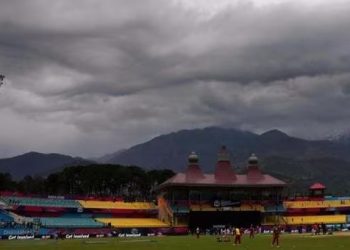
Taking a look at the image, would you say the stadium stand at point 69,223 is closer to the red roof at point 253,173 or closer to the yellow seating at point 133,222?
the yellow seating at point 133,222

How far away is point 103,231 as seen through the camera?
106 meters

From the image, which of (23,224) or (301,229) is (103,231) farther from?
(301,229)

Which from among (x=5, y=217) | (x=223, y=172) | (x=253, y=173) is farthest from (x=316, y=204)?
(x=5, y=217)

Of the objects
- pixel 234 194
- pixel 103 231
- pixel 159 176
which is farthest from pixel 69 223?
pixel 159 176

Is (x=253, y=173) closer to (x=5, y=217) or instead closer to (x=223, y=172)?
(x=223, y=172)

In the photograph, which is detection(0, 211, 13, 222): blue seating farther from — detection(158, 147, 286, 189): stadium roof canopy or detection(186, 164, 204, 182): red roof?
detection(186, 164, 204, 182): red roof

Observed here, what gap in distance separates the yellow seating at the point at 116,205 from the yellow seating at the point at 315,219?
94.3 ft

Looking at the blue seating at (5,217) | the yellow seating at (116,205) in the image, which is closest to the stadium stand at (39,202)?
the yellow seating at (116,205)

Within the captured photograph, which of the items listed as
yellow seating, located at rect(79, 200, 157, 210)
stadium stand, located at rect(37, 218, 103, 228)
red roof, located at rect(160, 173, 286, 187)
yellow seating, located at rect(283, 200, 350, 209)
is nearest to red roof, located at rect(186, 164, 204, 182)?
red roof, located at rect(160, 173, 286, 187)

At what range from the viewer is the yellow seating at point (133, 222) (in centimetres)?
11631

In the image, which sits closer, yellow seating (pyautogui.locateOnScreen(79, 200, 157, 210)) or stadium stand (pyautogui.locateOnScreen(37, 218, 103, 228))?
stadium stand (pyautogui.locateOnScreen(37, 218, 103, 228))

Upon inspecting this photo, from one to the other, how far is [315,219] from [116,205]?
41234 millimetres

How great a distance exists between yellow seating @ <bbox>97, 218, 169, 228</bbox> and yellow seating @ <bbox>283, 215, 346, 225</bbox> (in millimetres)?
26731

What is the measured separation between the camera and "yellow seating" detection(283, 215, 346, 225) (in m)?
128
